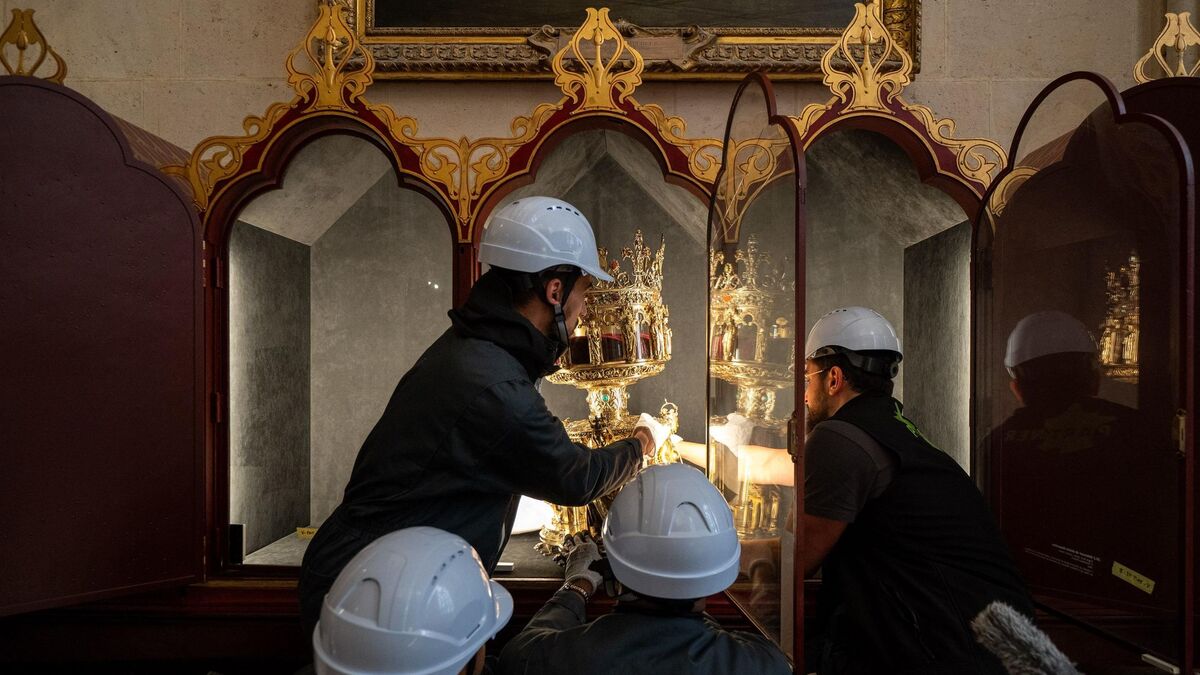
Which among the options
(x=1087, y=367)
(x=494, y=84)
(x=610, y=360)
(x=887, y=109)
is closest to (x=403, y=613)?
(x=610, y=360)

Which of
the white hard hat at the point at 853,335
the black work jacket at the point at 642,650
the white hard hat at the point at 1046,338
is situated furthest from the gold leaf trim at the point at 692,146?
the black work jacket at the point at 642,650

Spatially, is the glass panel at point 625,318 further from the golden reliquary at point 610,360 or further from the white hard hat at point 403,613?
the white hard hat at point 403,613

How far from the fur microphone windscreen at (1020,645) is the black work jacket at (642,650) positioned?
33cm

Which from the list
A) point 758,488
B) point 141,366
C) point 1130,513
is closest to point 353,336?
point 141,366

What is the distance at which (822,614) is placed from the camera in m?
1.88

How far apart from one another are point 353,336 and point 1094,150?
7.77 ft

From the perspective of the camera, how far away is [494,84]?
290cm

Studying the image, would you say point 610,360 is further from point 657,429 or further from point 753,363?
point 753,363

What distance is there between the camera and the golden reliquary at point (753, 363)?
5.22 ft

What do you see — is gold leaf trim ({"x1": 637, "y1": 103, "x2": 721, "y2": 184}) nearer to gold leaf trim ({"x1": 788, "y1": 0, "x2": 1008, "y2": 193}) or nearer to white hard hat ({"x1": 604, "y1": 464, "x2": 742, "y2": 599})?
gold leaf trim ({"x1": 788, "y1": 0, "x2": 1008, "y2": 193})

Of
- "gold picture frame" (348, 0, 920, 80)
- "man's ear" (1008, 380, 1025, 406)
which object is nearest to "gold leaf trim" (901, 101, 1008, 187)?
"man's ear" (1008, 380, 1025, 406)

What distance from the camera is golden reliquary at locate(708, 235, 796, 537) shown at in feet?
5.22

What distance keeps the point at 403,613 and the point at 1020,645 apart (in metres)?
0.82

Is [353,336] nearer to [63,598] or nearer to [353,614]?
[63,598]
